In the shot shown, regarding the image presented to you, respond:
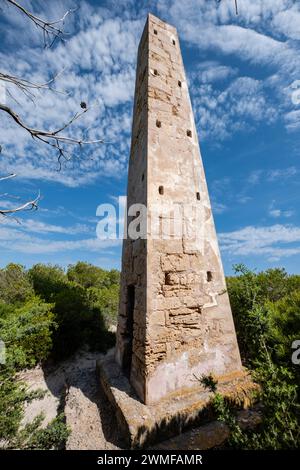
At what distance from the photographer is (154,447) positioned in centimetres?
319

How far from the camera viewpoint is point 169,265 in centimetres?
432

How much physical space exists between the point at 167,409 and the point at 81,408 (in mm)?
1955

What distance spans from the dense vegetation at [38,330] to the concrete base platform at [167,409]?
3.10 ft

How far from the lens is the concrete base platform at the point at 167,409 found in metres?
3.26

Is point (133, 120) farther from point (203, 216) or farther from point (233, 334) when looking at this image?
point (233, 334)

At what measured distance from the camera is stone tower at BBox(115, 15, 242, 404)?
3.95m

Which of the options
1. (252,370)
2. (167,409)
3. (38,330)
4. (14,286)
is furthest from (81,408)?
(14,286)

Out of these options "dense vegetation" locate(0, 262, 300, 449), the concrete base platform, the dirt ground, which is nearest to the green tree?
"dense vegetation" locate(0, 262, 300, 449)

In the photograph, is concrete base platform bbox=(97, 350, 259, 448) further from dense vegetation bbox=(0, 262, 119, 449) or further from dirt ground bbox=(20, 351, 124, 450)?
dense vegetation bbox=(0, 262, 119, 449)

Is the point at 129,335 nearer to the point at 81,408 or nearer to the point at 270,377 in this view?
the point at 81,408

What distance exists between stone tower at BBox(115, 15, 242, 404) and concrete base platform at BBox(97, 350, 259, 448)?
14cm
